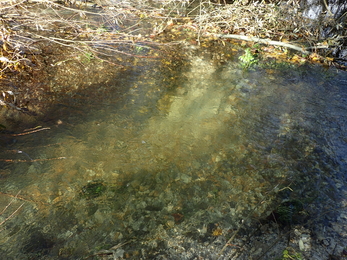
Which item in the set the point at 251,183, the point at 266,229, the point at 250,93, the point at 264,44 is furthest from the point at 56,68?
the point at 264,44

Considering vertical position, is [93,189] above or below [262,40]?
below

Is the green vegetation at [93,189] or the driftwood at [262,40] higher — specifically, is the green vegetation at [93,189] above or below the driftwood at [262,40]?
below

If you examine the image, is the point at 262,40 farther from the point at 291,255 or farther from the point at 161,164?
the point at 291,255

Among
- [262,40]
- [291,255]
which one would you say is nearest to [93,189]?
[291,255]

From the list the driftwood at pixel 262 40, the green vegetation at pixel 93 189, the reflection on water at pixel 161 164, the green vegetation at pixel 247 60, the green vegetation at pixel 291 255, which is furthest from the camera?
the driftwood at pixel 262 40

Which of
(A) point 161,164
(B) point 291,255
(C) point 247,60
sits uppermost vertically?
(C) point 247,60

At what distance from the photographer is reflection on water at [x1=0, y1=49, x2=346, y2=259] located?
82.4 inches

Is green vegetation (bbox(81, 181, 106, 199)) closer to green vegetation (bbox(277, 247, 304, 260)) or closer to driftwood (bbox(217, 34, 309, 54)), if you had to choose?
green vegetation (bbox(277, 247, 304, 260))

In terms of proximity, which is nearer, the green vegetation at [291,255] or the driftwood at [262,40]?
the green vegetation at [291,255]

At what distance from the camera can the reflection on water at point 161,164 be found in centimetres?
209

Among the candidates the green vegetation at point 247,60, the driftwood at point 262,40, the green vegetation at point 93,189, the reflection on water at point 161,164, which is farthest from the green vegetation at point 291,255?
the driftwood at point 262,40

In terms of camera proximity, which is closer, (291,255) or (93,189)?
(291,255)

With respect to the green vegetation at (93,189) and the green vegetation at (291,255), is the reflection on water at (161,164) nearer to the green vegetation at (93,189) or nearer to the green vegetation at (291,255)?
the green vegetation at (93,189)

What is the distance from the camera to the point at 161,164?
8.95ft
